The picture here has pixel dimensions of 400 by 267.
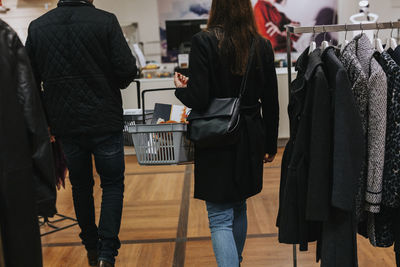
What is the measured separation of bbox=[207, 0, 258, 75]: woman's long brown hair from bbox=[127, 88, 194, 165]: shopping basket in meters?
0.37

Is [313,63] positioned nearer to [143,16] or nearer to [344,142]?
[344,142]

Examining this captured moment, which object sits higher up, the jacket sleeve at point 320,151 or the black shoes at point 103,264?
the jacket sleeve at point 320,151

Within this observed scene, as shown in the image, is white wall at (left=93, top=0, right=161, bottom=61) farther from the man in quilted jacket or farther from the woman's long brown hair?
the woman's long brown hair

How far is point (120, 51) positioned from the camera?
1869 millimetres

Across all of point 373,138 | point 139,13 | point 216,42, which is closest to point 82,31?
point 216,42

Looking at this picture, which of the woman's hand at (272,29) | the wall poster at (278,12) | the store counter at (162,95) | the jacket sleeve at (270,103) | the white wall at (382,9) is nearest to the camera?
the jacket sleeve at (270,103)

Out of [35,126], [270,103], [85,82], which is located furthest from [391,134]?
[85,82]

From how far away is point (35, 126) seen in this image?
3.44ft

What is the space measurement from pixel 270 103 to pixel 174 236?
1228 millimetres

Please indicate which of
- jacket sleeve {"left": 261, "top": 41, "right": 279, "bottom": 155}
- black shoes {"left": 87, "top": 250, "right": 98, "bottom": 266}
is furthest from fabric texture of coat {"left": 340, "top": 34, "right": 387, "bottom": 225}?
black shoes {"left": 87, "top": 250, "right": 98, "bottom": 266}

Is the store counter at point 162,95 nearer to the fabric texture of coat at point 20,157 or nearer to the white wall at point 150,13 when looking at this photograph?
the white wall at point 150,13

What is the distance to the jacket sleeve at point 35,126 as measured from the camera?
1.04 meters

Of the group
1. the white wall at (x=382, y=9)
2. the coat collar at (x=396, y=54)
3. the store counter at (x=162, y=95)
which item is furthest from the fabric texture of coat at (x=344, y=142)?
the white wall at (x=382, y=9)

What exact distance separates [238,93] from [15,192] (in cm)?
90
